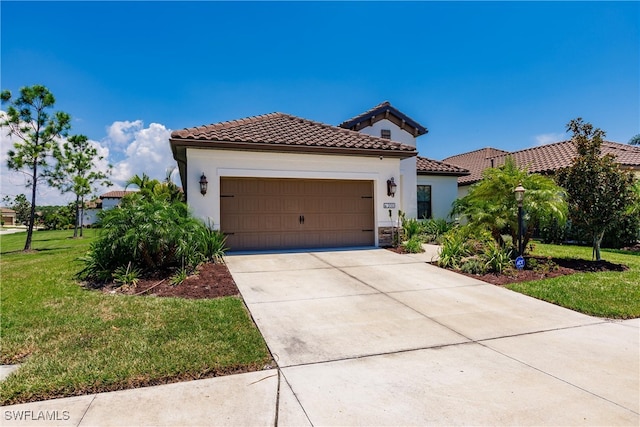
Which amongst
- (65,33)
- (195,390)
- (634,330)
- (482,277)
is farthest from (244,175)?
(634,330)

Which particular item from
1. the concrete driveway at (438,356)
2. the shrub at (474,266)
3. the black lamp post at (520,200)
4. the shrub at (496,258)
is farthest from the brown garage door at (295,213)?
the black lamp post at (520,200)

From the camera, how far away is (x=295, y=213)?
37.0 feet

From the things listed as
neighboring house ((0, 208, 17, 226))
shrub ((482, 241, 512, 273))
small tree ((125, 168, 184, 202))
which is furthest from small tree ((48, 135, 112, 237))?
neighboring house ((0, 208, 17, 226))

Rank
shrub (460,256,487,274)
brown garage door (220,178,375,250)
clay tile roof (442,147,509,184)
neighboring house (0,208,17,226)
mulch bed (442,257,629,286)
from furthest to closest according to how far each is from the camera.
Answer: neighboring house (0,208,17,226), clay tile roof (442,147,509,184), brown garage door (220,178,375,250), shrub (460,256,487,274), mulch bed (442,257,629,286)

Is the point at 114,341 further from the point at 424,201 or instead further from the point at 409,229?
the point at 424,201

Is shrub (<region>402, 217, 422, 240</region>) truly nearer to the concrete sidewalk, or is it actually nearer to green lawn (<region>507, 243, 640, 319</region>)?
green lawn (<region>507, 243, 640, 319</region>)

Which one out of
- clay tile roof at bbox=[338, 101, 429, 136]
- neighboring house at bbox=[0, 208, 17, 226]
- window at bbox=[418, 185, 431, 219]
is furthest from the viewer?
neighboring house at bbox=[0, 208, 17, 226]

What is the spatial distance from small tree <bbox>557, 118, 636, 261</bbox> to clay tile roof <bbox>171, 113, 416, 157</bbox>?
477cm

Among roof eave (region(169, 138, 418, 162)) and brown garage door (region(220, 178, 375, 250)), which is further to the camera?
brown garage door (region(220, 178, 375, 250))

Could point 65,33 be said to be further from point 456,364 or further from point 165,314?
point 456,364

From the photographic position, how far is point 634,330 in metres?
4.94

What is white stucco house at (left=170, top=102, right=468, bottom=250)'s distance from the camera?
10.2 meters

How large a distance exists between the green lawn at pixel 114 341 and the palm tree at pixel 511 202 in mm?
6697

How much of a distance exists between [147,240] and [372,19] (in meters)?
8.70
